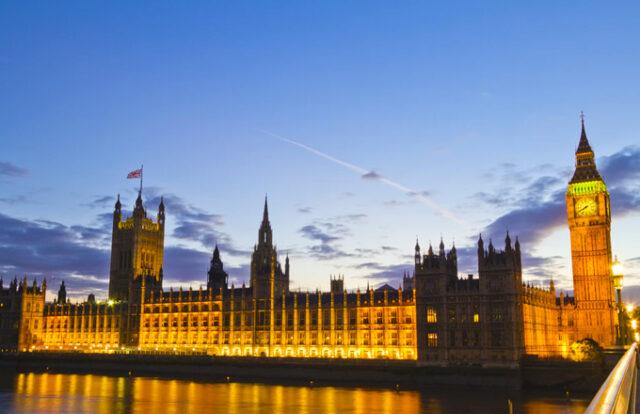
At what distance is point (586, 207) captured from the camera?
143 m

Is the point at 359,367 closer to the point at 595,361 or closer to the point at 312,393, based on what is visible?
the point at 312,393

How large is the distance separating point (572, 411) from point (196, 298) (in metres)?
103

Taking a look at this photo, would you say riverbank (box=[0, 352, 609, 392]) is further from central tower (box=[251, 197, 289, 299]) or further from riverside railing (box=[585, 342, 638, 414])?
riverside railing (box=[585, 342, 638, 414])

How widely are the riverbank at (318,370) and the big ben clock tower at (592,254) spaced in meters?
39.5

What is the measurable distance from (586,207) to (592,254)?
10589 millimetres

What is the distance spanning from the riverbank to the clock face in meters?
52.0

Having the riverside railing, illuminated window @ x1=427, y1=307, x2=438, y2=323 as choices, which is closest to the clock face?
illuminated window @ x1=427, y1=307, x2=438, y2=323

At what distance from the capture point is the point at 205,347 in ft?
500

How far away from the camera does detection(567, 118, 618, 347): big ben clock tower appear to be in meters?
136

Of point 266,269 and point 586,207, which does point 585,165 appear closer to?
point 586,207

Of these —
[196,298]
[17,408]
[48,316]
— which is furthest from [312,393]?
[48,316]

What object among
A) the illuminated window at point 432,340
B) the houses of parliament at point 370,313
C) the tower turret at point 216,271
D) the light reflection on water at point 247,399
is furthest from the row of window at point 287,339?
the tower turret at point 216,271

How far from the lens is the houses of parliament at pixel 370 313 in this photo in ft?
381

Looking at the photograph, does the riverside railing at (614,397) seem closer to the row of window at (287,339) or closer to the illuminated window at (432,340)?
the illuminated window at (432,340)
